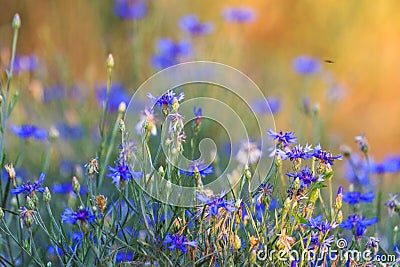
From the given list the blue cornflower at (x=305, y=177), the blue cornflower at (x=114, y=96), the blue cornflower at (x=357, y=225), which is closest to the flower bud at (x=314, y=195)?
the blue cornflower at (x=305, y=177)

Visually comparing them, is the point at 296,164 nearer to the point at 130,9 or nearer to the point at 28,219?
the point at 28,219

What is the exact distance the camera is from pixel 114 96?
347 cm

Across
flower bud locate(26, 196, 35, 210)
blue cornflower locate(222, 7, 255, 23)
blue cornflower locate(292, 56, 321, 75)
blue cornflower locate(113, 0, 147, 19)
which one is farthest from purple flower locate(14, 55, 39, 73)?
flower bud locate(26, 196, 35, 210)

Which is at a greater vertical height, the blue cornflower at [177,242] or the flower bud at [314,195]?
the flower bud at [314,195]

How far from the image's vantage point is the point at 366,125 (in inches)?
181

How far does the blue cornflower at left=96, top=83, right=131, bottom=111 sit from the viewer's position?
134 inches

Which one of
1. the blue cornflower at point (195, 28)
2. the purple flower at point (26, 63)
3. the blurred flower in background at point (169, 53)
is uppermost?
the blue cornflower at point (195, 28)

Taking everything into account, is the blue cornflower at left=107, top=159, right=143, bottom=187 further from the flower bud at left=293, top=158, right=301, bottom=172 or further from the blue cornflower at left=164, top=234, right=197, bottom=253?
the flower bud at left=293, top=158, right=301, bottom=172

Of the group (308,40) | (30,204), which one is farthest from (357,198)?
(308,40)

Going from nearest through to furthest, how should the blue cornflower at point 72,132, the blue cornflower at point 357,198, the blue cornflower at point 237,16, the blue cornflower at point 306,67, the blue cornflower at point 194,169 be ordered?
the blue cornflower at point 194,169
the blue cornflower at point 357,198
the blue cornflower at point 72,132
the blue cornflower at point 237,16
the blue cornflower at point 306,67

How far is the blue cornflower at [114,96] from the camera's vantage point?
3398mm

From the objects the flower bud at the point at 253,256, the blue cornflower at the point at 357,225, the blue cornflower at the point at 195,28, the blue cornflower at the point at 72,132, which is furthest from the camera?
the blue cornflower at the point at 195,28

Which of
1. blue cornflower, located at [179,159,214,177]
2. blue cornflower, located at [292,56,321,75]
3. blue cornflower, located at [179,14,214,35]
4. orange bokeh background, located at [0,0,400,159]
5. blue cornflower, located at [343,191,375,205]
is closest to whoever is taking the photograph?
blue cornflower, located at [179,159,214,177]

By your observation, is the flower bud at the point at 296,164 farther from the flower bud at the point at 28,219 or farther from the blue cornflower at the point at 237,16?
the blue cornflower at the point at 237,16
